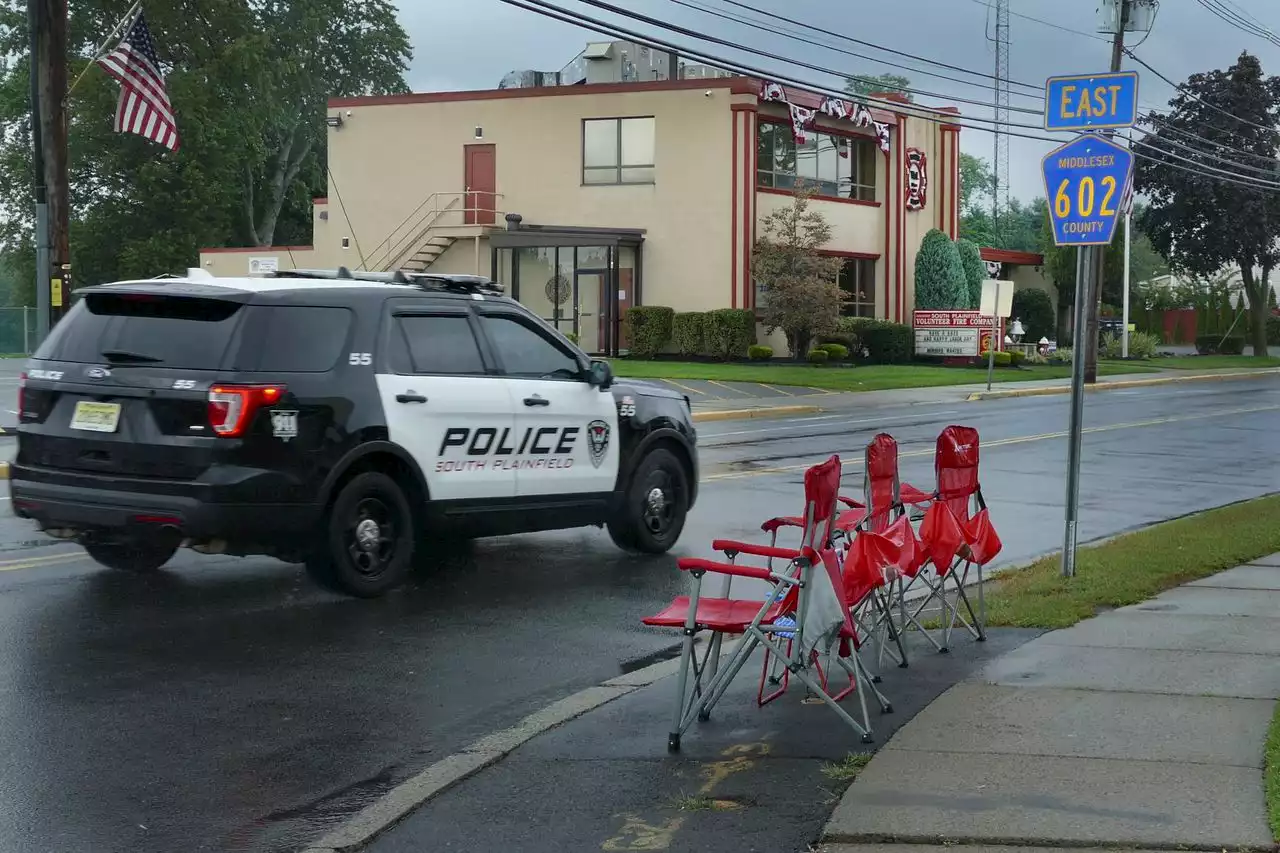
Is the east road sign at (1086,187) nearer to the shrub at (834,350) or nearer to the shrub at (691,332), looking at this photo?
the shrub at (691,332)

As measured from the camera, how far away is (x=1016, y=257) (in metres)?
67.4

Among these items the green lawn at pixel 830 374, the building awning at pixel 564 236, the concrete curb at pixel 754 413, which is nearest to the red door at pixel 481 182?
the building awning at pixel 564 236

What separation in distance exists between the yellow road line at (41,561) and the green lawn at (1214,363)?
47.2m

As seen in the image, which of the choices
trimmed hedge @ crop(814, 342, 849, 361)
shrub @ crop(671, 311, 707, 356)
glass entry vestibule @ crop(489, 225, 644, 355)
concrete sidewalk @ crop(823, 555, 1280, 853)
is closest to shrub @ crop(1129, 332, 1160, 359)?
trimmed hedge @ crop(814, 342, 849, 361)

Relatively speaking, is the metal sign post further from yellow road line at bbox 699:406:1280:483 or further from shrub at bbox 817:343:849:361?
shrub at bbox 817:343:849:361

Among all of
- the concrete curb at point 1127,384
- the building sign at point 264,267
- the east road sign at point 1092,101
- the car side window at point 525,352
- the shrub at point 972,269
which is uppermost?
the shrub at point 972,269

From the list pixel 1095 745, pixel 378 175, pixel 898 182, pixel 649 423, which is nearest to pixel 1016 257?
pixel 898 182

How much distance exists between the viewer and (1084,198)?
9.73m

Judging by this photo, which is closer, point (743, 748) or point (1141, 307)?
point (743, 748)

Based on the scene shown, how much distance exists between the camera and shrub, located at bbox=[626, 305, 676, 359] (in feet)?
143

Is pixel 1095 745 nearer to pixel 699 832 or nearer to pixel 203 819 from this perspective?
pixel 699 832

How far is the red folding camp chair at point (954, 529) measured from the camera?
793 centimetres

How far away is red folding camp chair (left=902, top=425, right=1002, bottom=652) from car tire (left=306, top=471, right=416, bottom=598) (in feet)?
10.2

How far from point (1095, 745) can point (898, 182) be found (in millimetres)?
45093
